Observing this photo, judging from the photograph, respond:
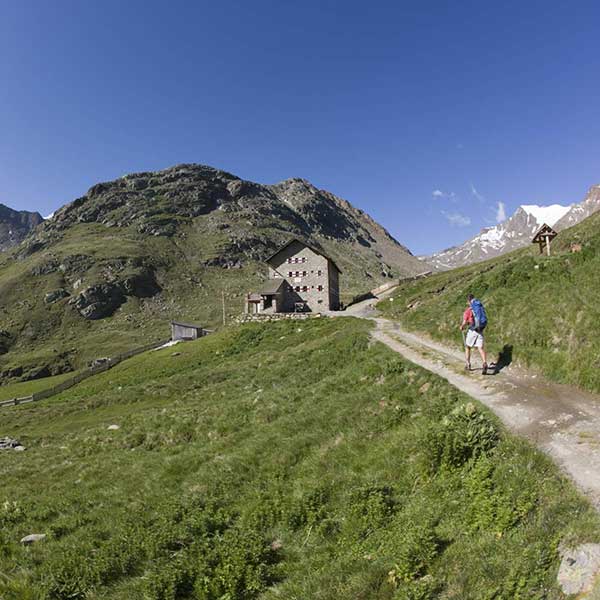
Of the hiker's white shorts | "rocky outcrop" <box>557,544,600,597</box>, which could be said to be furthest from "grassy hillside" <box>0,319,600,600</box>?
the hiker's white shorts

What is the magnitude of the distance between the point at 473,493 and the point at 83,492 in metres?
13.3

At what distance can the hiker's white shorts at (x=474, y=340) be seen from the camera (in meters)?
15.3

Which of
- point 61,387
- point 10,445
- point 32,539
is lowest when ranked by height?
point 61,387

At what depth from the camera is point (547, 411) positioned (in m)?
10.8

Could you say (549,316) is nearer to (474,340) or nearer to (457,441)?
(474,340)

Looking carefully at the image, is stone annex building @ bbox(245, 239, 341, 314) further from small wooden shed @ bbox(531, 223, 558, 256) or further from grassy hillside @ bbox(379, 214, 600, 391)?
grassy hillside @ bbox(379, 214, 600, 391)

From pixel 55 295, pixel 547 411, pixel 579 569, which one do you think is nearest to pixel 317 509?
pixel 579 569

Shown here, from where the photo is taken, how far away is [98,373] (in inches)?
2446

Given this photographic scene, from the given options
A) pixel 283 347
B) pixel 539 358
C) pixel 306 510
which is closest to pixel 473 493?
pixel 306 510

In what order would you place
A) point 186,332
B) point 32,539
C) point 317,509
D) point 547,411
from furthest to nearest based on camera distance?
point 186,332 < point 32,539 < point 547,411 < point 317,509

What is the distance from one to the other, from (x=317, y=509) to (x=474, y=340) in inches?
364

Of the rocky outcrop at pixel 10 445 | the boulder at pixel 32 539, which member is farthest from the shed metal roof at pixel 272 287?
the boulder at pixel 32 539

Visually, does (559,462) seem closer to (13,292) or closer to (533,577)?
(533,577)

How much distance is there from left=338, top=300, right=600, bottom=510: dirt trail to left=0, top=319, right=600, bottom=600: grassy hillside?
0.55m
